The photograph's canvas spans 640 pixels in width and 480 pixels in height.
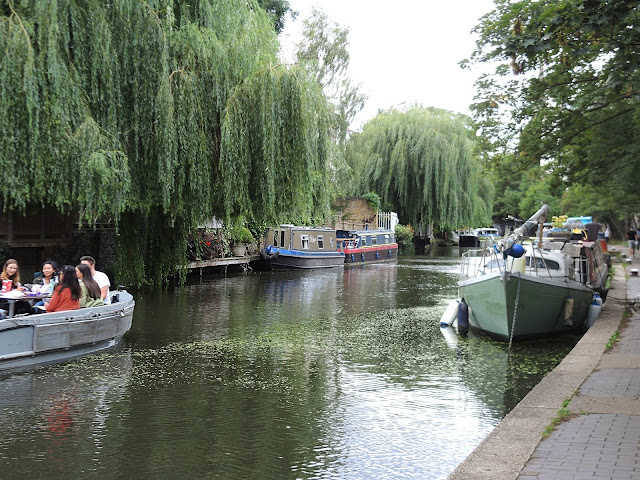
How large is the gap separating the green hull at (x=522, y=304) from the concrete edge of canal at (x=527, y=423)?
166 cm

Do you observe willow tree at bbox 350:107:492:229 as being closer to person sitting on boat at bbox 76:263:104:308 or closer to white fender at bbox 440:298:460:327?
white fender at bbox 440:298:460:327

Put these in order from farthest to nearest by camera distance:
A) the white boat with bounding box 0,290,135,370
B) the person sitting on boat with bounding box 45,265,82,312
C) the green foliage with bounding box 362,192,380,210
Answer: the green foliage with bounding box 362,192,380,210 < the person sitting on boat with bounding box 45,265,82,312 < the white boat with bounding box 0,290,135,370

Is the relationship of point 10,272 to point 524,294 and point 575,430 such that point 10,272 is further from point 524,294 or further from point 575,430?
point 524,294

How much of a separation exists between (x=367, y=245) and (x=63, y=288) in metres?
33.1

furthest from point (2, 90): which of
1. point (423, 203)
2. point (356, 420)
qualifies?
point (423, 203)

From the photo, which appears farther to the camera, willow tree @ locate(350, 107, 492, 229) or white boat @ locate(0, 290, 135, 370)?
willow tree @ locate(350, 107, 492, 229)

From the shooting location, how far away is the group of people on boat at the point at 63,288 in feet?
36.9

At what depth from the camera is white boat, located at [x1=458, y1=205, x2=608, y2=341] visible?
1355 centimetres

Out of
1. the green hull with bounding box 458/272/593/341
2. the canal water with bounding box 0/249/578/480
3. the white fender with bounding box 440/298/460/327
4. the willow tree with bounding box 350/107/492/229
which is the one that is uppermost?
the willow tree with bounding box 350/107/492/229

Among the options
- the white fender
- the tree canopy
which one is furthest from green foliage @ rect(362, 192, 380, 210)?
the white fender

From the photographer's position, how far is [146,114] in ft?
54.5

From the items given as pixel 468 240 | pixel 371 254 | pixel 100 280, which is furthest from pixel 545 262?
pixel 468 240

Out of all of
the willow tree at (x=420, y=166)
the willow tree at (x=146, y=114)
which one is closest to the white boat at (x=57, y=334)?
the willow tree at (x=146, y=114)

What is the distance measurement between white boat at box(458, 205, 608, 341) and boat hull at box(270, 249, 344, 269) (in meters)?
18.7
